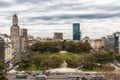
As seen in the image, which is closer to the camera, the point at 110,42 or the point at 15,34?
the point at 15,34

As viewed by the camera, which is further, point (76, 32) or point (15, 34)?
point (76, 32)

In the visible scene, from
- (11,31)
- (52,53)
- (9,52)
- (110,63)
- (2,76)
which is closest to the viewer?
(2,76)

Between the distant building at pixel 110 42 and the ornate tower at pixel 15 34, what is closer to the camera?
the ornate tower at pixel 15 34

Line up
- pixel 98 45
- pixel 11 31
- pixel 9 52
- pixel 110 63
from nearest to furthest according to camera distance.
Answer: pixel 110 63
pixel 9 52
pixel 11 31
pixel 98 45

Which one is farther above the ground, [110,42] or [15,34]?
[15,34]

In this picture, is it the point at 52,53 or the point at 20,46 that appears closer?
the point at 52,53

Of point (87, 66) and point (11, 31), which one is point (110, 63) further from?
point (11, 31)

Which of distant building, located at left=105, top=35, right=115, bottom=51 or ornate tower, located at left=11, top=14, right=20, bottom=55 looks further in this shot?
distant building, located at left=105, top=35, right=115, bottom=51

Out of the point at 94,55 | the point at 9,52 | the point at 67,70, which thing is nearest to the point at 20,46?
the point at 9,52

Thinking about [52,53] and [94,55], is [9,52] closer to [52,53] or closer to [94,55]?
[52,53]
